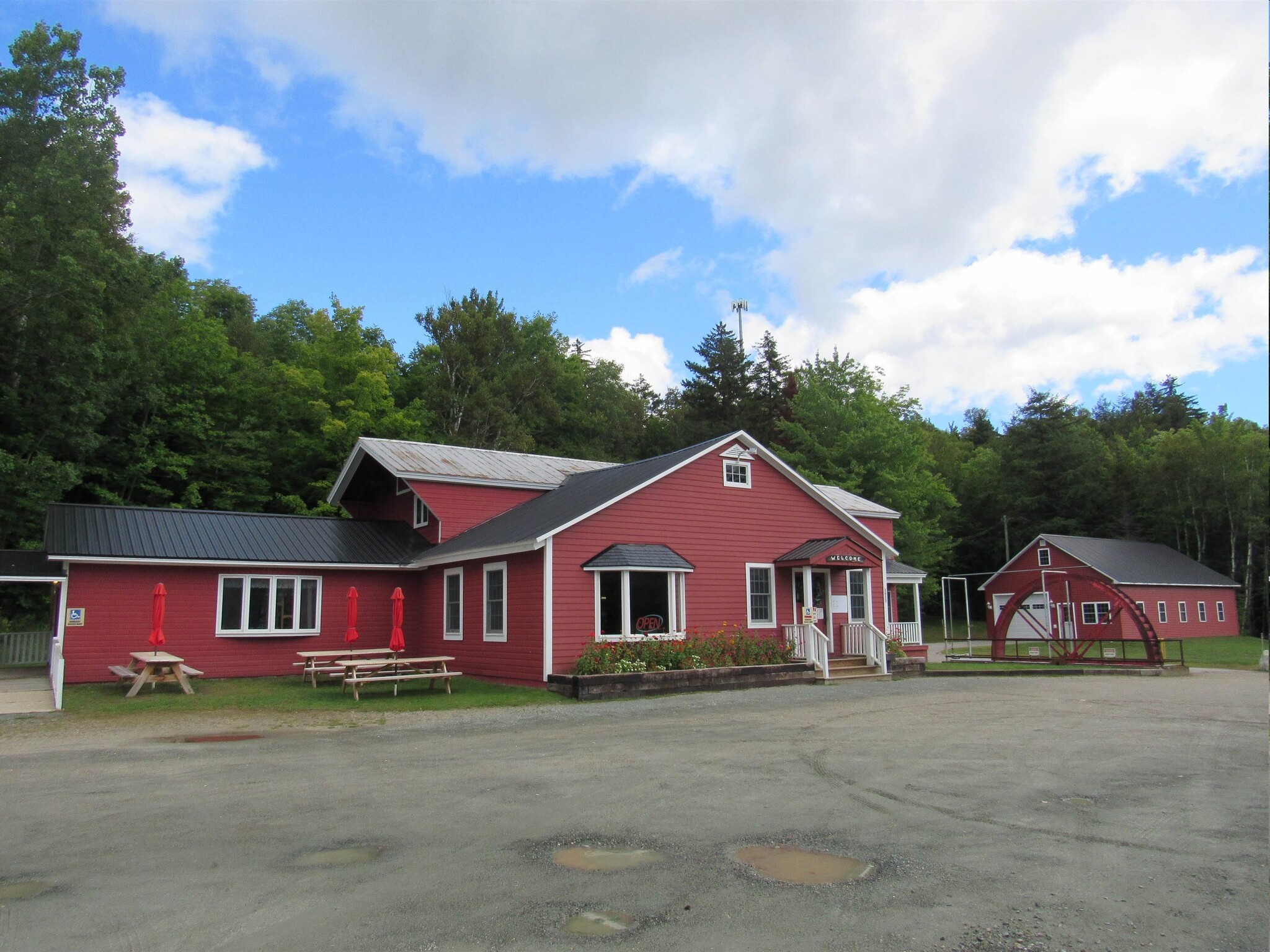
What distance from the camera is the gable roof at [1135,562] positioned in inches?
1658

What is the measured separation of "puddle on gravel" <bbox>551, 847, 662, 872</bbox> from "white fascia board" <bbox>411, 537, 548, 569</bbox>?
11.2 metres

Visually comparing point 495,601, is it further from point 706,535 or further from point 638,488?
point 706,535

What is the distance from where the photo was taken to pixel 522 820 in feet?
23.6

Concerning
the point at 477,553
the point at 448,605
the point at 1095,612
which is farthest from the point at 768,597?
the point at 1095,612

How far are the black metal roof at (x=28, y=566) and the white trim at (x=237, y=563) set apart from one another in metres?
0.27

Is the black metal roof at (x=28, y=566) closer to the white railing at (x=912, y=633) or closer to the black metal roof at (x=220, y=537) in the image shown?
the black metal roof at (x=220, y=537)

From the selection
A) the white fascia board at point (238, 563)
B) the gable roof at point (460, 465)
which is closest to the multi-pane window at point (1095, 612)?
the gable roof at point (460, 465)

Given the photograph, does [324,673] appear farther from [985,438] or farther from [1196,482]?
[985,438]

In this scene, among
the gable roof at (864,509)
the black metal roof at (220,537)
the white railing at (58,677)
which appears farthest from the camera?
the gable roof at (864,509)

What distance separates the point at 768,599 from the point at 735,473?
10.1ft

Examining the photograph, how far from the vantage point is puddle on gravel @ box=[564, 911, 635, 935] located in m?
4.79

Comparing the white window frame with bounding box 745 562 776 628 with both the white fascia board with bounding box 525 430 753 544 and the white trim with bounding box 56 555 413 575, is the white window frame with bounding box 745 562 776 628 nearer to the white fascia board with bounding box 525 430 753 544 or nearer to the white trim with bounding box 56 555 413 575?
the white fascia board with bounding box 525 430 753 544

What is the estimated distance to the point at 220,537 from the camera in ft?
67.8

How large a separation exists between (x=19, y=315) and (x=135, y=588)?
1311 centimetres
